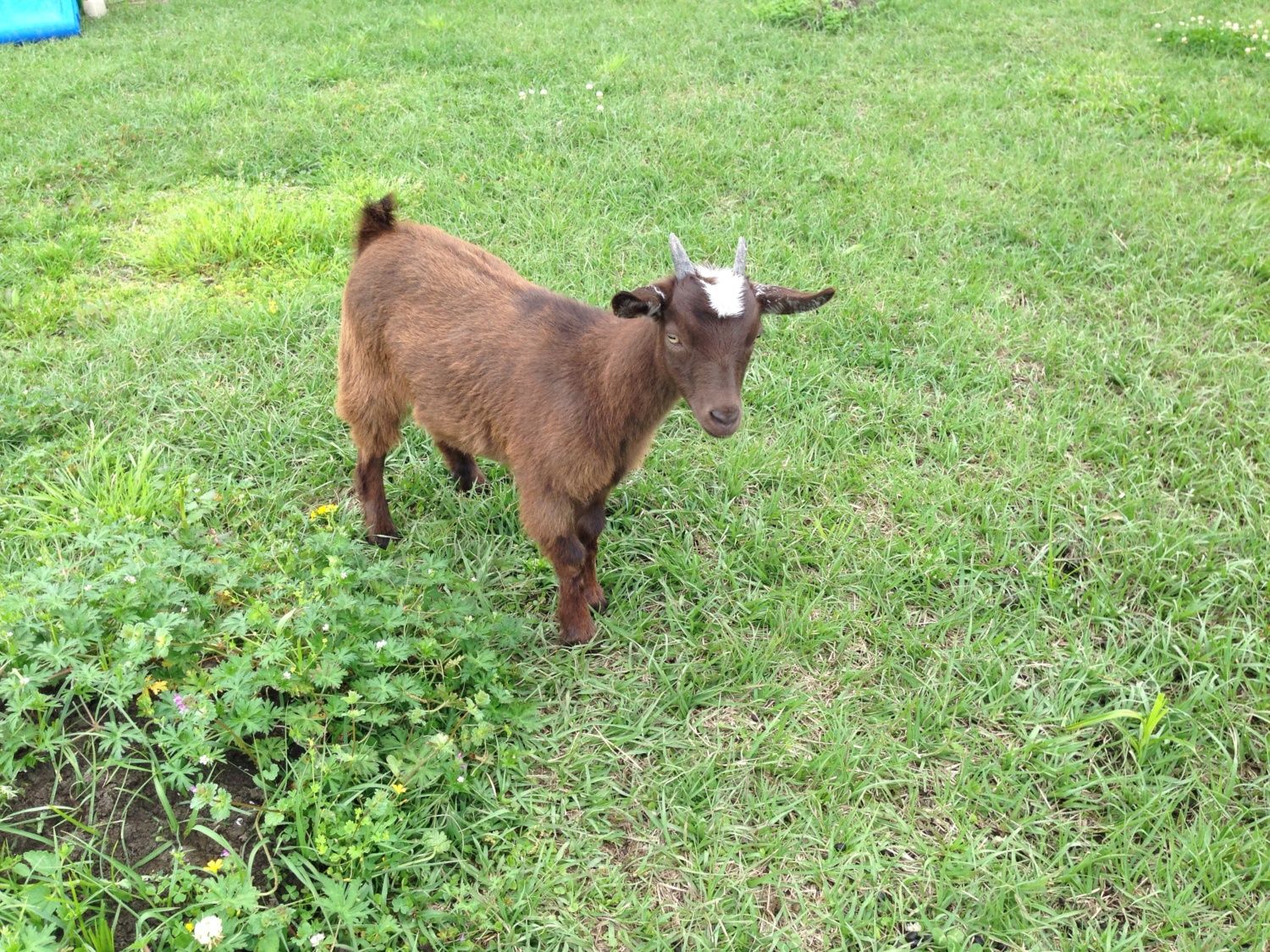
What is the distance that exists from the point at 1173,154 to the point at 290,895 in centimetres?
689

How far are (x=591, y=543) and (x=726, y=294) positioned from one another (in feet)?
3.71

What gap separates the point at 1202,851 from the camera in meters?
2.33

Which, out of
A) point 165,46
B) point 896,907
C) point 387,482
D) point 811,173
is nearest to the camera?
point 896,907

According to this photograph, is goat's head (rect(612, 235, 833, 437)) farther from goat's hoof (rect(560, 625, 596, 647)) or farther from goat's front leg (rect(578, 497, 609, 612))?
goat's hoof (rect(560, 625, 596, 647))

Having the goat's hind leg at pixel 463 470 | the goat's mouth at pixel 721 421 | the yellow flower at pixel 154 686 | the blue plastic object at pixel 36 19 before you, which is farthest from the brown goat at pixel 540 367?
the blue plastic object at pixel 36 19

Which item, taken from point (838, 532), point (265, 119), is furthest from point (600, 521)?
point (265, 119)

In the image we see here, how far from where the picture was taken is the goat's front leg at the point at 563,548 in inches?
111

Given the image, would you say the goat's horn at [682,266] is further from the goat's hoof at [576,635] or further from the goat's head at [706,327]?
the goat's hoof at [576,635]

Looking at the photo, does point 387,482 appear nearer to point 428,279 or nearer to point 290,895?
point 428,279

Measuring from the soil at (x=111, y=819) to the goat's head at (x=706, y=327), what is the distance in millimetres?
1664

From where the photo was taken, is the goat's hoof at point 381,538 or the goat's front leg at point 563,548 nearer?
the goat's front leg at point 563,548

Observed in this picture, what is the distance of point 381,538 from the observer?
3.37m

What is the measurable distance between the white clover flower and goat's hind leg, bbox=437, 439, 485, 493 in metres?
2.05

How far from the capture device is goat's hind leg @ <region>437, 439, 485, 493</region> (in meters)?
3.58
